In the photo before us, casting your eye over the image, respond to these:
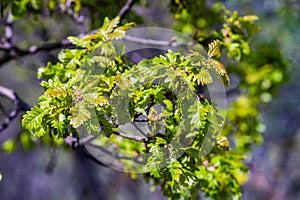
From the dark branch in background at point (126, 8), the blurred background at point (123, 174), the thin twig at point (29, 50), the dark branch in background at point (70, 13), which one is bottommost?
the blurred background at point (123, 174)

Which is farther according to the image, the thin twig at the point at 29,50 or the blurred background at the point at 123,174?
the blurred background at the point at 123,174

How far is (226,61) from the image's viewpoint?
4.15 meters

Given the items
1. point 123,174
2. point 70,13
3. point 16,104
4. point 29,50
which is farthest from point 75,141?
point 123,174

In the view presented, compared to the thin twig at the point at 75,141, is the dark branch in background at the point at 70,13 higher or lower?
higher

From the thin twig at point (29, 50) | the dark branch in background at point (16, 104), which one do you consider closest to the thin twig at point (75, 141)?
the dark branch in background at point (16, 104)

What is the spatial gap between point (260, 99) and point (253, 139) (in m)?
0.44

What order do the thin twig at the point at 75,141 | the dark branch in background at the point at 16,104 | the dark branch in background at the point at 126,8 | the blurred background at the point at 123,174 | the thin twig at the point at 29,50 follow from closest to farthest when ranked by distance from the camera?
the thin twig at the point at 75,141 → the dark branch in background at the point at 16,104 → the dark branch in background at the point at 126,8 → the thin twig at the point at 29,50 → the blurred background at the point at 123,174

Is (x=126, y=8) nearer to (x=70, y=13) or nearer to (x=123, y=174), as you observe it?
(x=70, y=13)

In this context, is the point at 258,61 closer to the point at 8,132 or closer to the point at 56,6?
the point at 56,6

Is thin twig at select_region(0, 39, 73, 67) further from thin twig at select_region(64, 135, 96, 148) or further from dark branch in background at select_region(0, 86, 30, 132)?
thin twig at select_region(64, 135, 96, 148)

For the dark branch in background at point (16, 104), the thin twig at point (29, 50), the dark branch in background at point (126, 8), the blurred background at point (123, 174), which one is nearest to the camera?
the dark branch in background at point (16, 104)

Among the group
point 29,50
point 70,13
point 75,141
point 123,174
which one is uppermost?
point 70,13

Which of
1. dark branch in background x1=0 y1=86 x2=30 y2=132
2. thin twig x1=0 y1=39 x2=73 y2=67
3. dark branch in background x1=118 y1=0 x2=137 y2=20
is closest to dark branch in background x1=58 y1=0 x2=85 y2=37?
thin twig x1=0 y1=39 x2=73 y2=67

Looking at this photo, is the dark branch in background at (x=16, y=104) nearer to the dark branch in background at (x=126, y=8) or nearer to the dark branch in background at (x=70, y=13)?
the dark branch in background at (x=70, y=13)
